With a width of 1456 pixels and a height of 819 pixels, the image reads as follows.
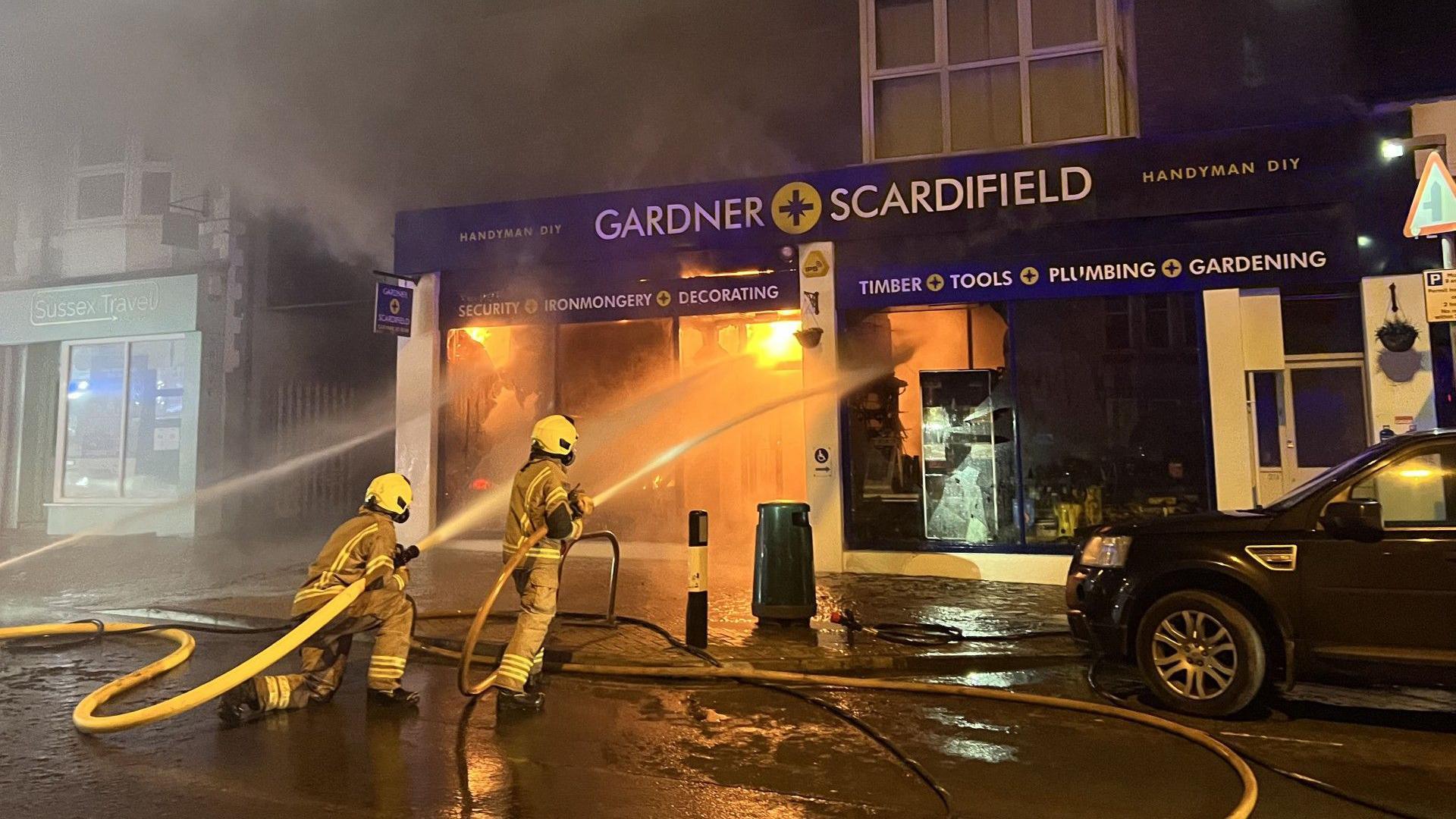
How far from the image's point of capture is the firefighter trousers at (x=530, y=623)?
5043 millimetres

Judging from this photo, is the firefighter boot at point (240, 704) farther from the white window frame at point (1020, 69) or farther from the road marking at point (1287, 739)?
the white window frame at point (1020, 69)

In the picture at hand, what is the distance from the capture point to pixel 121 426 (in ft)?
48.5

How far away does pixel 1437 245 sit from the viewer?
28.9 feet

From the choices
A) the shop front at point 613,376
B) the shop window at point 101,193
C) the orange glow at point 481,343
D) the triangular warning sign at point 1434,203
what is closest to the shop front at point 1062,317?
the shop front at point 613,376

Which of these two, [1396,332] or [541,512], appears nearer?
[541,512]

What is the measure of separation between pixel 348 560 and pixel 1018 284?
7438 mm

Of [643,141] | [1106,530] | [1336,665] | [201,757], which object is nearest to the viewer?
[201,757]

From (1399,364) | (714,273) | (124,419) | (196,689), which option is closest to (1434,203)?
(1399,364)

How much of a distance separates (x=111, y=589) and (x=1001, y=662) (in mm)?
8811

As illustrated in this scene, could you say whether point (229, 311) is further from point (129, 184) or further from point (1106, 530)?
point (1106, 530)

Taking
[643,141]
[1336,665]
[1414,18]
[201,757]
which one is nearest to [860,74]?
[643,141]

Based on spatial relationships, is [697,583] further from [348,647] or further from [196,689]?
[196,689]

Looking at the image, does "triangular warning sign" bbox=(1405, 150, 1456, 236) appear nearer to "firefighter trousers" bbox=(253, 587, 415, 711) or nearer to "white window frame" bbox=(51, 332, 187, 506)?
"firefighter trousers" bbox=(253, 587, 415, 711)

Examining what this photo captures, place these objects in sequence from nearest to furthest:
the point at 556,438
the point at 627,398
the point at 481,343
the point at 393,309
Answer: the point at 556,438 → the point at 393,309 → the point at 627,398 → the point at 481,343
